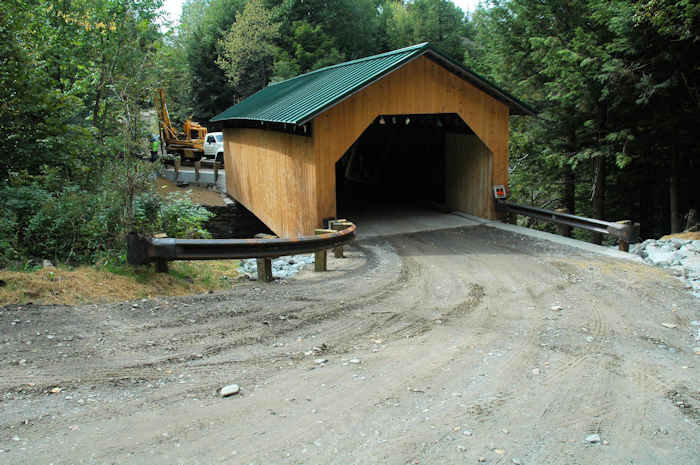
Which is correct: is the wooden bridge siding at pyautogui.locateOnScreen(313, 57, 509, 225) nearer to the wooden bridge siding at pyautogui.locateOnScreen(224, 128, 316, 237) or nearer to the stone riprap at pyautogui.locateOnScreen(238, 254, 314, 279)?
the wooden bridge siding at pyautogui.locateOnScreen(224, 128, 316, 237)

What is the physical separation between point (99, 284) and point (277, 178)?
7924 millimetres

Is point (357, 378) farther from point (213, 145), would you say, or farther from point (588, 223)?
point (213, 145)

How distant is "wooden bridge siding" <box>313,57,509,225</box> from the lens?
10.9 meters

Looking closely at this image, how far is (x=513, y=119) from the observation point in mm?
19125

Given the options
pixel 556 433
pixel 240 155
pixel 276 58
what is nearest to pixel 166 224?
pixel 556 433

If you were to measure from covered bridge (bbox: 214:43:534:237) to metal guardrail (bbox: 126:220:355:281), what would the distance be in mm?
2848

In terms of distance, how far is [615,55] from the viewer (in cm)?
1377

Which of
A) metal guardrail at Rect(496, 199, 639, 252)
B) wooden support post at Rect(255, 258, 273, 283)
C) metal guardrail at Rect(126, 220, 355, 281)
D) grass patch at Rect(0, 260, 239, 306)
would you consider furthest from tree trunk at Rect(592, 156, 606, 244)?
grass patch at Rect(0, 260, 239, 306)

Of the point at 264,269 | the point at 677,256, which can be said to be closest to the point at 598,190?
the point at 677,256

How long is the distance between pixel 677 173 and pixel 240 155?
1314 cm

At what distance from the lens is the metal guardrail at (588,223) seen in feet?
30.8

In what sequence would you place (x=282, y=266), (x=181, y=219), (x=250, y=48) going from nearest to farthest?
(x=181, y=219), (x=282, y=266), (x=250, y=48)

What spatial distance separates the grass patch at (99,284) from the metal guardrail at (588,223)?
6.66 metres

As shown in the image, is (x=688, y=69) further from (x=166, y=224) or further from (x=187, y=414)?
(x=187, y=414)
